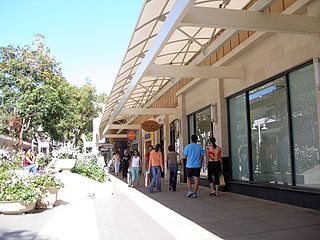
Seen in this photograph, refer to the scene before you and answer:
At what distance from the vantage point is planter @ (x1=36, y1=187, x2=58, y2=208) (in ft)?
29.0

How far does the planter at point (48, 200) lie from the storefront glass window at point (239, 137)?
5329 millimetres

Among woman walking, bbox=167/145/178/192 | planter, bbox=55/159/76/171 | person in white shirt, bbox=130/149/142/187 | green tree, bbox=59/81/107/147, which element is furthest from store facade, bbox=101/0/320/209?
green tree, bbox=59/81/107/147

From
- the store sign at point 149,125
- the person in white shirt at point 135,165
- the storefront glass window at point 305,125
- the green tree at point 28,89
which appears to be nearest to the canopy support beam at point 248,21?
the storefront glass window at point 305,125

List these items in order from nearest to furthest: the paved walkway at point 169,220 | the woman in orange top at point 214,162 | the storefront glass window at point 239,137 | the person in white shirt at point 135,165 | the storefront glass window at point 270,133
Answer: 1. the paved walkway at point 169,220
2. the storefront glass window at point 270,133
3. the woman in orange top at point 214,162
4. the storefront glass window at point 239,137
5. the person in white shirt at point 135,165

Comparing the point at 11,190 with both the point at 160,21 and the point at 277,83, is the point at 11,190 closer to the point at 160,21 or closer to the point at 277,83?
the point at 160,21

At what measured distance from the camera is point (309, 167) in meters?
7.61

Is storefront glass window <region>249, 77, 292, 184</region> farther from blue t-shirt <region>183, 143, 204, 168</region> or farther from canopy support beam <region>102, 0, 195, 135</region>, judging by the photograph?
canopy support beam <region>102, 0, 195, 135</region>

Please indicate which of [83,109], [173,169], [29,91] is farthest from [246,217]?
[83,109]

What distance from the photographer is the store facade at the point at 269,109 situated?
7.53 metres

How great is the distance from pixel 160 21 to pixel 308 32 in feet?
14.0

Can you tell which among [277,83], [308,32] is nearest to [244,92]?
[277,83]

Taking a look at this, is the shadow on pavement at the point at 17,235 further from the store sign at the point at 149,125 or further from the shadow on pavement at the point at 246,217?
the store sign at the point at 149,125

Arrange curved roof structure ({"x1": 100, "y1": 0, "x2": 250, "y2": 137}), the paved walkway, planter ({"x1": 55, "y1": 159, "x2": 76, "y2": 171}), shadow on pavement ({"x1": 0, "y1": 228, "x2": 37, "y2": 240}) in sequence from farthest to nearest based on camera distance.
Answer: planter ({"x1": 55, "y1": 159, "x2": 76, "y2": 171})
curved roof structure ({"x1": 100, "y1": 0, "x2": 250, "y2": 137})
shadow on pavement ({"x1": 0, "y1": 228, "x2": 37, "y2": 240})
the paved walkway

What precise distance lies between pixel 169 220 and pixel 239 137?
4.88 m
